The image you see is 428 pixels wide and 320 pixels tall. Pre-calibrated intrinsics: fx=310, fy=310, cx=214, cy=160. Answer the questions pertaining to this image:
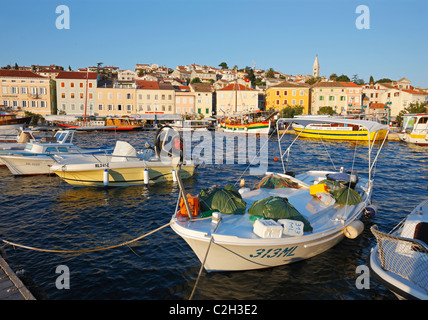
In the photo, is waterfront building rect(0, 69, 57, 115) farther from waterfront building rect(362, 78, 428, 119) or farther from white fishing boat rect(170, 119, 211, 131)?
waterfront building rect(362, 78, 428, 119)

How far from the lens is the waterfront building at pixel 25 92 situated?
2625 inches

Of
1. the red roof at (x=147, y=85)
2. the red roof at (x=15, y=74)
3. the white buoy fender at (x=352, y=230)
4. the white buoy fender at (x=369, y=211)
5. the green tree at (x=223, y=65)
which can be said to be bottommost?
the white buoy fender at (x=369, y=211)

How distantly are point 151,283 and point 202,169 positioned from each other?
17201 millimetres

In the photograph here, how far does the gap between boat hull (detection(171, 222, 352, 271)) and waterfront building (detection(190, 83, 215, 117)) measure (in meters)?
71.5

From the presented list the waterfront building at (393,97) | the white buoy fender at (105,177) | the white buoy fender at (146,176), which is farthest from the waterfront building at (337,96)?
the white buoy fender at (105,177)

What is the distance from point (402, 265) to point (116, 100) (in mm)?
73311

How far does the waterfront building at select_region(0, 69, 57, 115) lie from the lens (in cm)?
6669

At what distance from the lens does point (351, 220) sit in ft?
35.0

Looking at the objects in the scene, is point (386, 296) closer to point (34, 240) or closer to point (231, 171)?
point (34, 240)

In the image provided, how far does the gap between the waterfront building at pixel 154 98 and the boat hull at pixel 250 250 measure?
68034 millimetres

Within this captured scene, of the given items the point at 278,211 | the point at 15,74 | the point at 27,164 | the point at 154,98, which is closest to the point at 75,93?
the point at 15,74

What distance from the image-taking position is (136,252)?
435 inches

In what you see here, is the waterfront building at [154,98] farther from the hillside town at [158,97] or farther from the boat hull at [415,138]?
the boat hull at [415,138]
